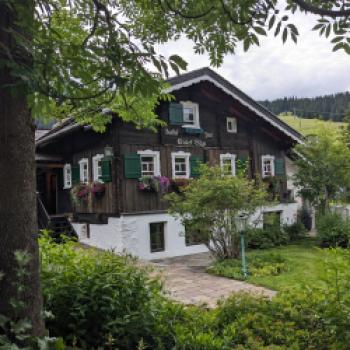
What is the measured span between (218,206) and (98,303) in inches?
269

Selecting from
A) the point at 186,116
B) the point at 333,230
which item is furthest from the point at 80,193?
the point at 333,230

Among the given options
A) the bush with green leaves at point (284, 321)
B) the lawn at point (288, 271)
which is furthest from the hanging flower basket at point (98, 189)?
the bush with green leaves at point (284, 321)

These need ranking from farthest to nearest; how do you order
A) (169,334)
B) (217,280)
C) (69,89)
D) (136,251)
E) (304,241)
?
(304,241)
(136,251)
(217,280)
(169,334)
(69,89)

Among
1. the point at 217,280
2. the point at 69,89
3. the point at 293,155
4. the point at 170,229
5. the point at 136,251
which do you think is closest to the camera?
the point at 69,89

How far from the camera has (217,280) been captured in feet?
26.9

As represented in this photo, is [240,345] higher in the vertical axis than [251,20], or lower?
lower

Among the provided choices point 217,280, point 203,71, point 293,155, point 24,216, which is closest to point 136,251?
point 217,280

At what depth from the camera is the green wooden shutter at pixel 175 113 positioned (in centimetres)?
1338

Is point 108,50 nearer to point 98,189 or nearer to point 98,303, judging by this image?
point 98,303

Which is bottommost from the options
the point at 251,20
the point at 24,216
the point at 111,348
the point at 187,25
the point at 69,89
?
the point at 111,348

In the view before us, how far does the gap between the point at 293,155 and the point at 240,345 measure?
14.5 m

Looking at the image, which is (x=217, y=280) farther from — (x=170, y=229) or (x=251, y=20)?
(x=251, y=20)

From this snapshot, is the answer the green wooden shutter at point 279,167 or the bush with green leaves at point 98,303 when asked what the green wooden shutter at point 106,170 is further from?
the bush with green leaves at point 98,303

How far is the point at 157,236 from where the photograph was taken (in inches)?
516
